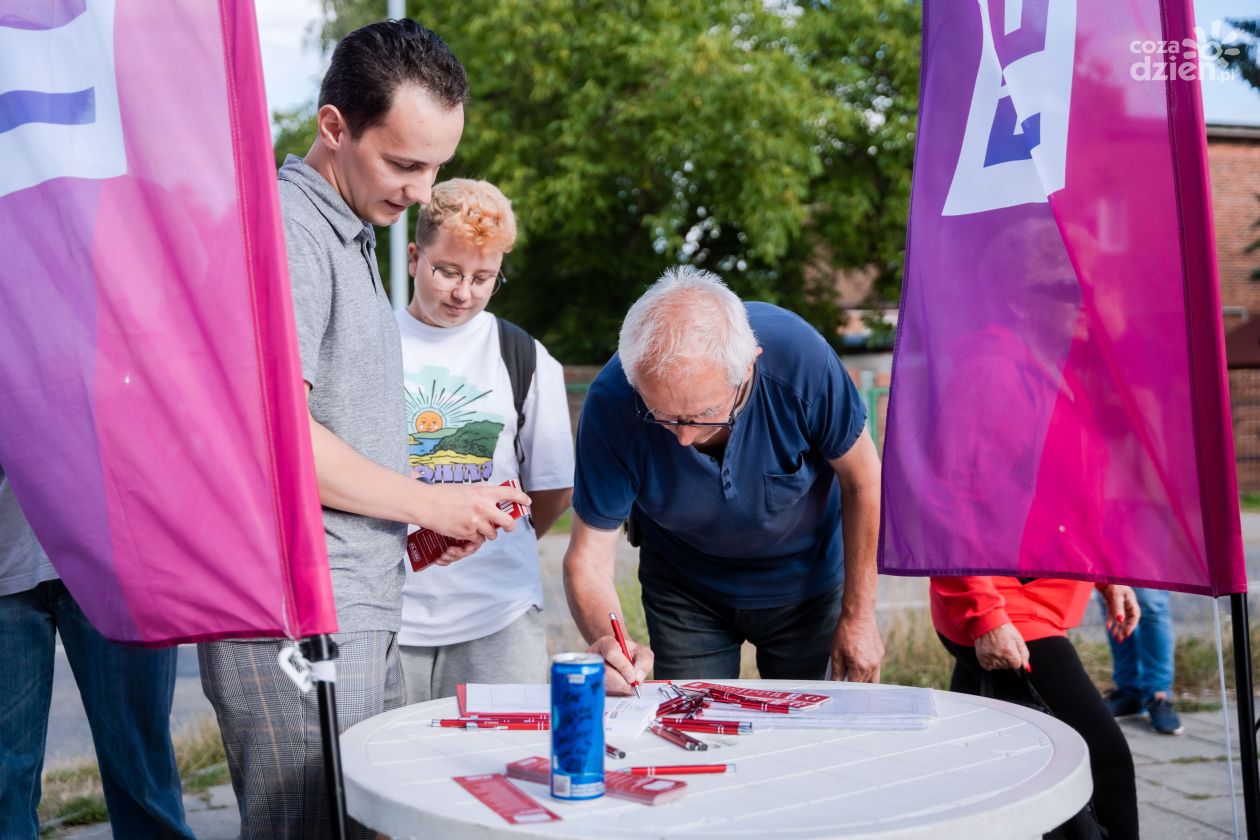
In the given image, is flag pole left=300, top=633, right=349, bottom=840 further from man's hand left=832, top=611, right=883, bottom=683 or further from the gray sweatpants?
man's hand left=832, top=611, right=883, bottom=683

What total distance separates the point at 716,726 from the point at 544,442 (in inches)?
49.6

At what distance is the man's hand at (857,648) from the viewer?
3.02m

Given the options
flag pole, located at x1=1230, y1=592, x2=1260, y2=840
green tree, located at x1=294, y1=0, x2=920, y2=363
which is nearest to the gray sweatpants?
flag pole, located at x1=1230, y1=592, x2=1260, y2=840

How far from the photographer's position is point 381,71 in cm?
213

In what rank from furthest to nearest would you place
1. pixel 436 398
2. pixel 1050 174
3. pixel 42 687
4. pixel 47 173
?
pixel 436 398
pixel 42 687
pixel 1050 174
pixel 47 173

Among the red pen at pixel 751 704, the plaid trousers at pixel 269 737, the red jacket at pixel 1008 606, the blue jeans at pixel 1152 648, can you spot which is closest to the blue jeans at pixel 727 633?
the red jacket at pixel 1008 606

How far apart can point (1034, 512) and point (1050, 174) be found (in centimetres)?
65

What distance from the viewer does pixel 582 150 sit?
1520cm

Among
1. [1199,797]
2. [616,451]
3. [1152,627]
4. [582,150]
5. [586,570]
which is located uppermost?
[582,150]

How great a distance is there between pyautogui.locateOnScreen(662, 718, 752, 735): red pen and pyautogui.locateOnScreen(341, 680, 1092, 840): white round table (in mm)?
33

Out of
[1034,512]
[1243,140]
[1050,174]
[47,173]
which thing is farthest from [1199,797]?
[1243,140]

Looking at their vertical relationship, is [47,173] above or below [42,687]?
above

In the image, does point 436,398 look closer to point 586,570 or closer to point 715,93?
point 586,570

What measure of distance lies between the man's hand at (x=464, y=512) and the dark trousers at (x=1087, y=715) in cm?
149
